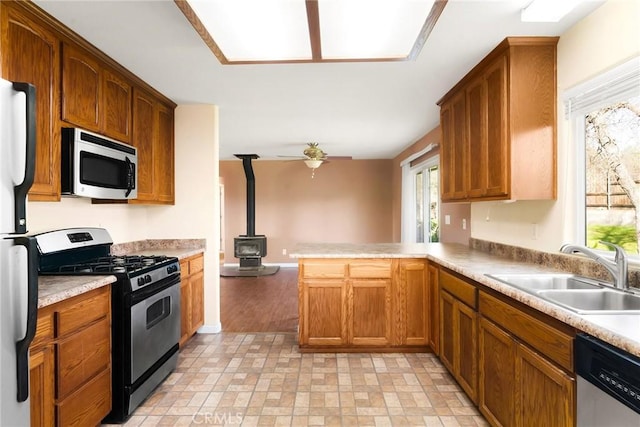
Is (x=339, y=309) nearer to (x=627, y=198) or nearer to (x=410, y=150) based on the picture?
(x=627, y=198)

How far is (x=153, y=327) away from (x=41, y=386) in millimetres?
832

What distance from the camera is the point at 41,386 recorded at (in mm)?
1529

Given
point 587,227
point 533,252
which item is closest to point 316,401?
point 533,252

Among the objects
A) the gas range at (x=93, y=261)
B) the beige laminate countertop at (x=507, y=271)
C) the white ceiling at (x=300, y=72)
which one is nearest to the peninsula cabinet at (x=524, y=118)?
the white ceiling at (x=300, y=72)

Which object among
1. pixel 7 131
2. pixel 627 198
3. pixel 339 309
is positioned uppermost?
pixel 7 131

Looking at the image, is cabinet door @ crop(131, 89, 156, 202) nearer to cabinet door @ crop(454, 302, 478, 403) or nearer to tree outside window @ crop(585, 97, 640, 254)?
cabinet door @ crop(454, 302, 478, 403)

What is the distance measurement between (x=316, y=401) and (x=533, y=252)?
1.78 metres

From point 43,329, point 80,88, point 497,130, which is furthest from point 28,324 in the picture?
point 497,130

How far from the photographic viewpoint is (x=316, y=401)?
2.26 metres

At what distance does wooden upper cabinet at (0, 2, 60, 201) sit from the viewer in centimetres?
173

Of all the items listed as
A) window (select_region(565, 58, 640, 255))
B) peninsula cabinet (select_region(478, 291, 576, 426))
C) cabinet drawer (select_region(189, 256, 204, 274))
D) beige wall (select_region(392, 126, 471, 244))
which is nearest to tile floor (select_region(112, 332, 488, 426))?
peninsula cabinet (select_region(478, 291, 576, 426))

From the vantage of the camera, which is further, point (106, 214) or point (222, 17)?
point (106, 214)

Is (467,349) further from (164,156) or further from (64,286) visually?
(164,156)

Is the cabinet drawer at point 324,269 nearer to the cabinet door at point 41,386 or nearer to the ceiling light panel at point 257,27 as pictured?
the ceiling light panel at point 257,27
